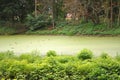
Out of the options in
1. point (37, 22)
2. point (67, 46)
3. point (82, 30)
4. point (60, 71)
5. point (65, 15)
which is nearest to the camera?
point (60, 71)

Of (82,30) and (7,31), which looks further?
(7,31)

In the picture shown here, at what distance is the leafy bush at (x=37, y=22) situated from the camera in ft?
54.5

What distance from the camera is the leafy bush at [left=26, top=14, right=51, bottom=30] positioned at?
1662 cm

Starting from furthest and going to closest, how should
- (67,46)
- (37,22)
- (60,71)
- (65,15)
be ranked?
(65,15) < (37,22) < (67,46) < (60,71)

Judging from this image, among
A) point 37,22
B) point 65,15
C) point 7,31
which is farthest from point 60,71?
point 65,15

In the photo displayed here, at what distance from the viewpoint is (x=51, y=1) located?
17250 millimetres

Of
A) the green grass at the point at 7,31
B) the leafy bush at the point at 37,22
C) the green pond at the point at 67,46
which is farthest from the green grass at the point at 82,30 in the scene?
the green pond at the point at 67,46

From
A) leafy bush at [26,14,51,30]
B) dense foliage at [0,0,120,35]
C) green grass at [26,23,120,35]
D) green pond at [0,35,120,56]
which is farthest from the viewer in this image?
leafy bush at [26,14,51,30]

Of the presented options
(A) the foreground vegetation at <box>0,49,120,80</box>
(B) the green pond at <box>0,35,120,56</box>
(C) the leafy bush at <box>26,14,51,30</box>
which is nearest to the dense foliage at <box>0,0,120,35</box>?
(C) the leafy bush at <box>26,14,51,30</box>

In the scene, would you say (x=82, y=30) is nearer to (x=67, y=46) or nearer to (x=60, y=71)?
Answer: (x=67, y=46)

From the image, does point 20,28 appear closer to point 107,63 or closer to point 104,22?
point 104,22

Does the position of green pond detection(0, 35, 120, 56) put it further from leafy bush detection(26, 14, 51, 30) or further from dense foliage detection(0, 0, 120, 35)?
leafy bush detection(26, 14, 51, 30)

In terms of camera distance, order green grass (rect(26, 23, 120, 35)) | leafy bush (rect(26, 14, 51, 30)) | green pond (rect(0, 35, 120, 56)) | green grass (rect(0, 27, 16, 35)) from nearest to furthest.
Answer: green pond (rect(0, 35, 120, 56)) → green grass (rect(26, 23, 120, 35)) → green grass (rect(0, 27, 16, 35)) → leafy bush (rect(26, 14, 51, 30))

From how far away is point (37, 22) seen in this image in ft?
54.5
